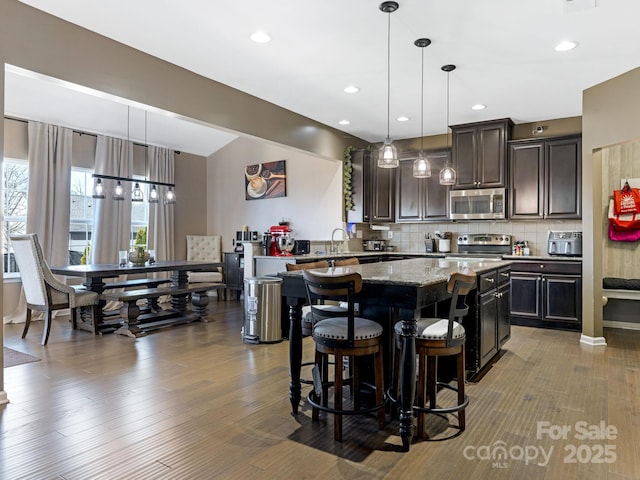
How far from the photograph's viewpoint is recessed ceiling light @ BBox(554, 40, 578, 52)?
11.5 feet

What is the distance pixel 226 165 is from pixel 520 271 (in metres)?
5.69

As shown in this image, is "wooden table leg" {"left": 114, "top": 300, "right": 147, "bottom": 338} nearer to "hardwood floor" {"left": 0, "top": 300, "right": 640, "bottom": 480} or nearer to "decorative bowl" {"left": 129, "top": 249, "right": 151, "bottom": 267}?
"decorative bowl" {"left": 129, "top": 249, "right": 151, "bottom": 267}

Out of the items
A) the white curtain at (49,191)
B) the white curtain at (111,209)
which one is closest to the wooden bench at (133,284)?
the white curtain at (111,209)

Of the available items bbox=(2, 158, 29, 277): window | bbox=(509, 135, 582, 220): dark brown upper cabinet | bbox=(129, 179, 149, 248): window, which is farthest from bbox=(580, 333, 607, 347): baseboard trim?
bbox=(2, 158, 29, 277): window

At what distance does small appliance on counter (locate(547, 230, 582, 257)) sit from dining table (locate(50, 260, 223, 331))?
15.2ft

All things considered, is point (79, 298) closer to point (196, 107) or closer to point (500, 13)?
point (196, 107)

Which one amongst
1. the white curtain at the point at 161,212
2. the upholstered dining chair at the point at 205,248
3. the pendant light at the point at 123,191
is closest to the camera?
the pendant light at the point at 123,191

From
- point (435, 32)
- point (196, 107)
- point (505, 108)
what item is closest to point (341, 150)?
point (505, 108)

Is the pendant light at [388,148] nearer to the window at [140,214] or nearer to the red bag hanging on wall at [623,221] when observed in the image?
the red bag hanging on wall at [623,221]

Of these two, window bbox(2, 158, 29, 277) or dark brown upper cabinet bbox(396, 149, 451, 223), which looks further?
dark brown upper cabinet bbox(396, 149, 451, 223)

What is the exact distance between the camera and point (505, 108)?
17.5 feet

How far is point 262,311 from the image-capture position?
15.1 feet

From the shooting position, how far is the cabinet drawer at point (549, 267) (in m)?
5.08

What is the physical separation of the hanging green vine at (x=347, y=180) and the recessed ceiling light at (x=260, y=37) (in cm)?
329
